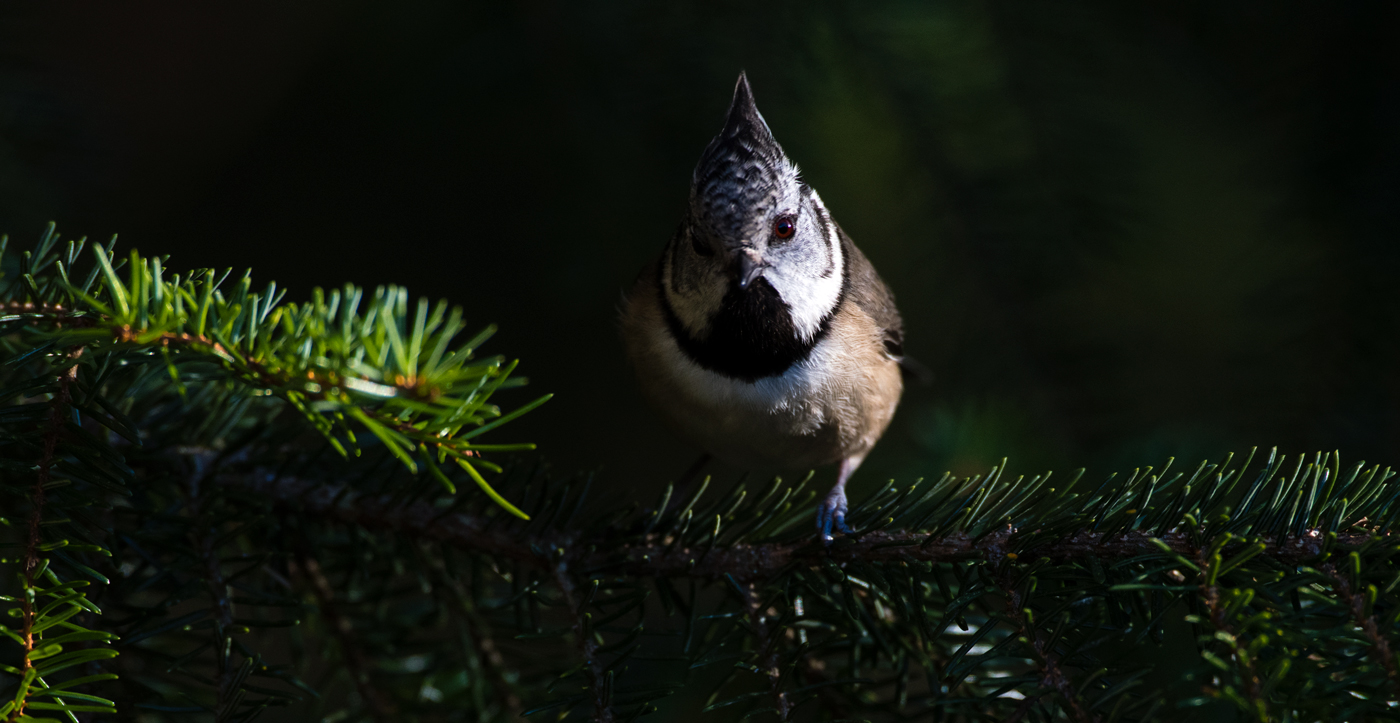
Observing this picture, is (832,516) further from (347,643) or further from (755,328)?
(347,643)

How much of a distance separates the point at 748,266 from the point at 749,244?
54 mm

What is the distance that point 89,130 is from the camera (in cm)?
204

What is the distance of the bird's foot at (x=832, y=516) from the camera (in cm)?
135

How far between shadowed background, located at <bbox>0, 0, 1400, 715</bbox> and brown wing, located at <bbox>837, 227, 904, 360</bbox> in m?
0.12

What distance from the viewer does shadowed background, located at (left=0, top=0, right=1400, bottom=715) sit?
1931 mm

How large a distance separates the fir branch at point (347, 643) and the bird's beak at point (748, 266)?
0.89 meters

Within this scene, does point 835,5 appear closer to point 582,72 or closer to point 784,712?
point 582,72

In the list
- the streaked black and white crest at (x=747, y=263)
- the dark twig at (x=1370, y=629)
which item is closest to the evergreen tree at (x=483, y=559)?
the dark twig at (x=1370, y=629)

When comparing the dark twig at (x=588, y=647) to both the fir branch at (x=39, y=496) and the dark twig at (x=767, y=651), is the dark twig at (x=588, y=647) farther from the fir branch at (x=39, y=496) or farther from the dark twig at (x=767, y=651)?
the fir branch at (x=39, y=496)

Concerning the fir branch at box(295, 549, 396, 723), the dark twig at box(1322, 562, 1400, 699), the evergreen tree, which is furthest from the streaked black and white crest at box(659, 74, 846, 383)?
the dark twig at box(1322, 562, 1400, 699)

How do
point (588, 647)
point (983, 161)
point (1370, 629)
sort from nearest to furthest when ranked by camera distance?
point (1370, 629)
point (588, 647)
point (983, 161)

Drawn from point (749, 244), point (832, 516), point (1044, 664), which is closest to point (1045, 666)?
point (1044, 664)

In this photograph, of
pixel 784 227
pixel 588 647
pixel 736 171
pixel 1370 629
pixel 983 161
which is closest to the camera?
pixel 1370 629

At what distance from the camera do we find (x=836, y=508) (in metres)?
1.75
